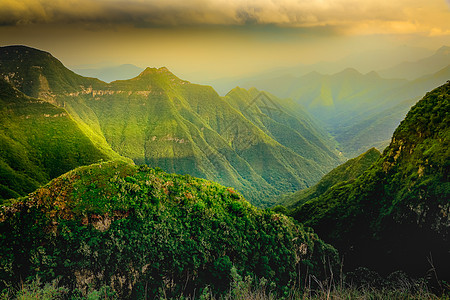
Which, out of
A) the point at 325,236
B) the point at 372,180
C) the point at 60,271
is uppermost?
the point at 60,271

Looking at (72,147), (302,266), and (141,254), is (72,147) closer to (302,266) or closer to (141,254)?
(141,254)

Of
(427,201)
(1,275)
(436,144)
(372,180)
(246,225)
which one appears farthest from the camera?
(372,180)

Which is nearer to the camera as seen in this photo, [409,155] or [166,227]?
[166,227]

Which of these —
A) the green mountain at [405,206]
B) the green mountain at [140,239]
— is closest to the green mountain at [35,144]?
the green mountain at [140,239]

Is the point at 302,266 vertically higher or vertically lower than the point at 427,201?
lower

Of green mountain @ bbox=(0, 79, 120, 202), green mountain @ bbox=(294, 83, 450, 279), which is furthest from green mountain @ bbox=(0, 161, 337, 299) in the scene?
green mountain @ bbox=(0, 79, 120, 202)

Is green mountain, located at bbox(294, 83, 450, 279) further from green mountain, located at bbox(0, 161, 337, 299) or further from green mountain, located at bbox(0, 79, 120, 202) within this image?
green mountain, located at bbox(0, 79, 120, 202)

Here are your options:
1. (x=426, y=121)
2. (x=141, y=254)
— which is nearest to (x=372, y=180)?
(x=426, y=121)

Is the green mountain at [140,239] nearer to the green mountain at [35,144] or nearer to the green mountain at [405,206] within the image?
the green mountain at [405,206]
